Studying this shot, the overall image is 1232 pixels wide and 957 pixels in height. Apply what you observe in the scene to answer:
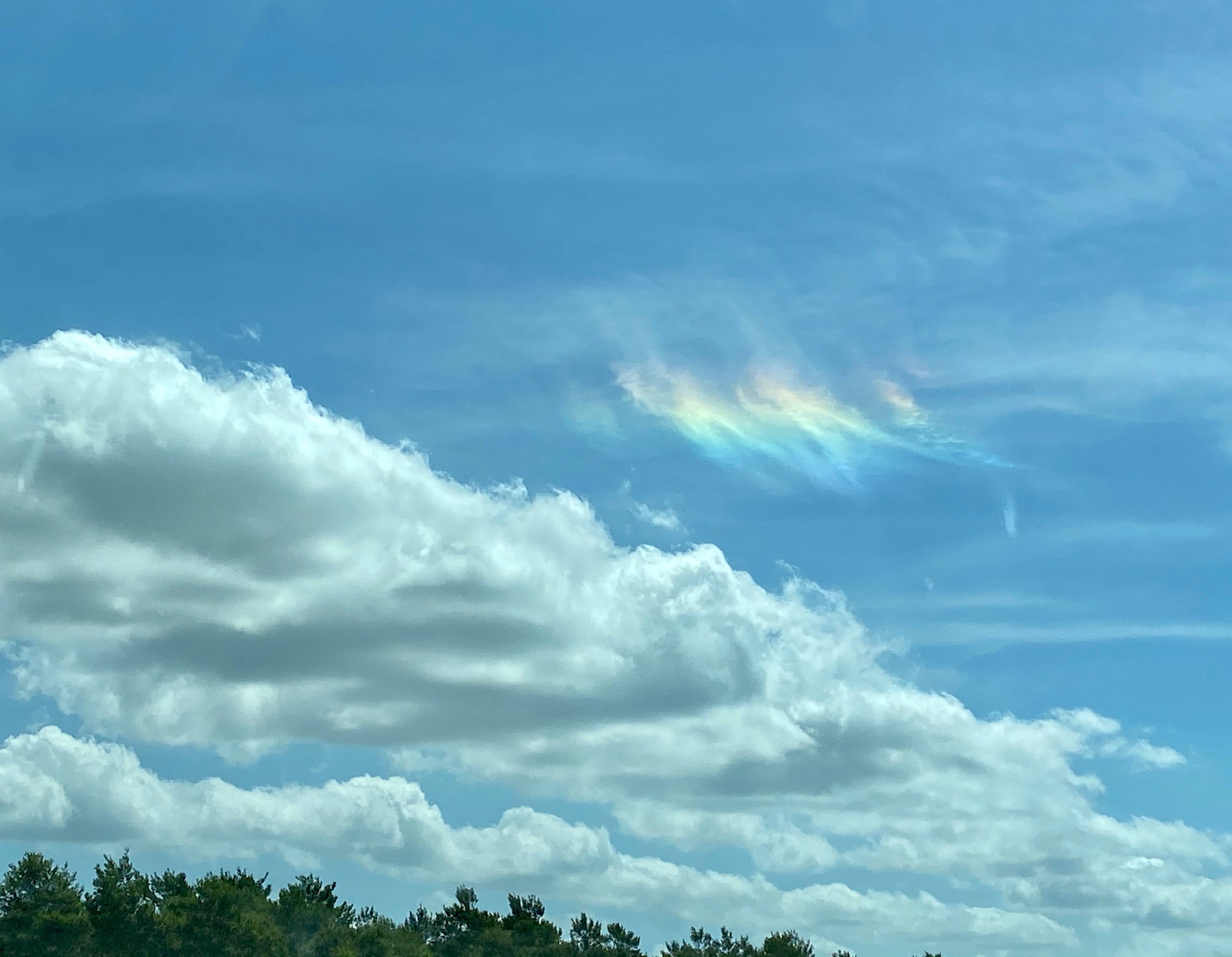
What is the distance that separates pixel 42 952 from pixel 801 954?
9295cm

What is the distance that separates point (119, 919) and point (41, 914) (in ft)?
27.5

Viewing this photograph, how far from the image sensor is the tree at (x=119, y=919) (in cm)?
14712

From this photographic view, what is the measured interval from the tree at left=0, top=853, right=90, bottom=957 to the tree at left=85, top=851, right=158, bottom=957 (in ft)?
6.18

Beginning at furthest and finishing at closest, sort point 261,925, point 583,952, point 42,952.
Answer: point 583,952 → point 261,925 → point 42,952

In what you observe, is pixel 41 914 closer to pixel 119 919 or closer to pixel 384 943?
pixel 119 919

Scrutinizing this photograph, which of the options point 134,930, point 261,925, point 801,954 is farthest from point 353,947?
point 801,954

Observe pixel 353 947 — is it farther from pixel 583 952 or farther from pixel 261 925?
pixel 583 952

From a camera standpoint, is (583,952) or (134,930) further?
(583,952)

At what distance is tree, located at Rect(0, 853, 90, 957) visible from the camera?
142m

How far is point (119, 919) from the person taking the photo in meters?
149

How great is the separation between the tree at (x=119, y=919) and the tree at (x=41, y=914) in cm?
188

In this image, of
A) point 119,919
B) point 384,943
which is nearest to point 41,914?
point 119,919

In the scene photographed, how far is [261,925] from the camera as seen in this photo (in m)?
154

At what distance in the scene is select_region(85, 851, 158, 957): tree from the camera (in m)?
147
